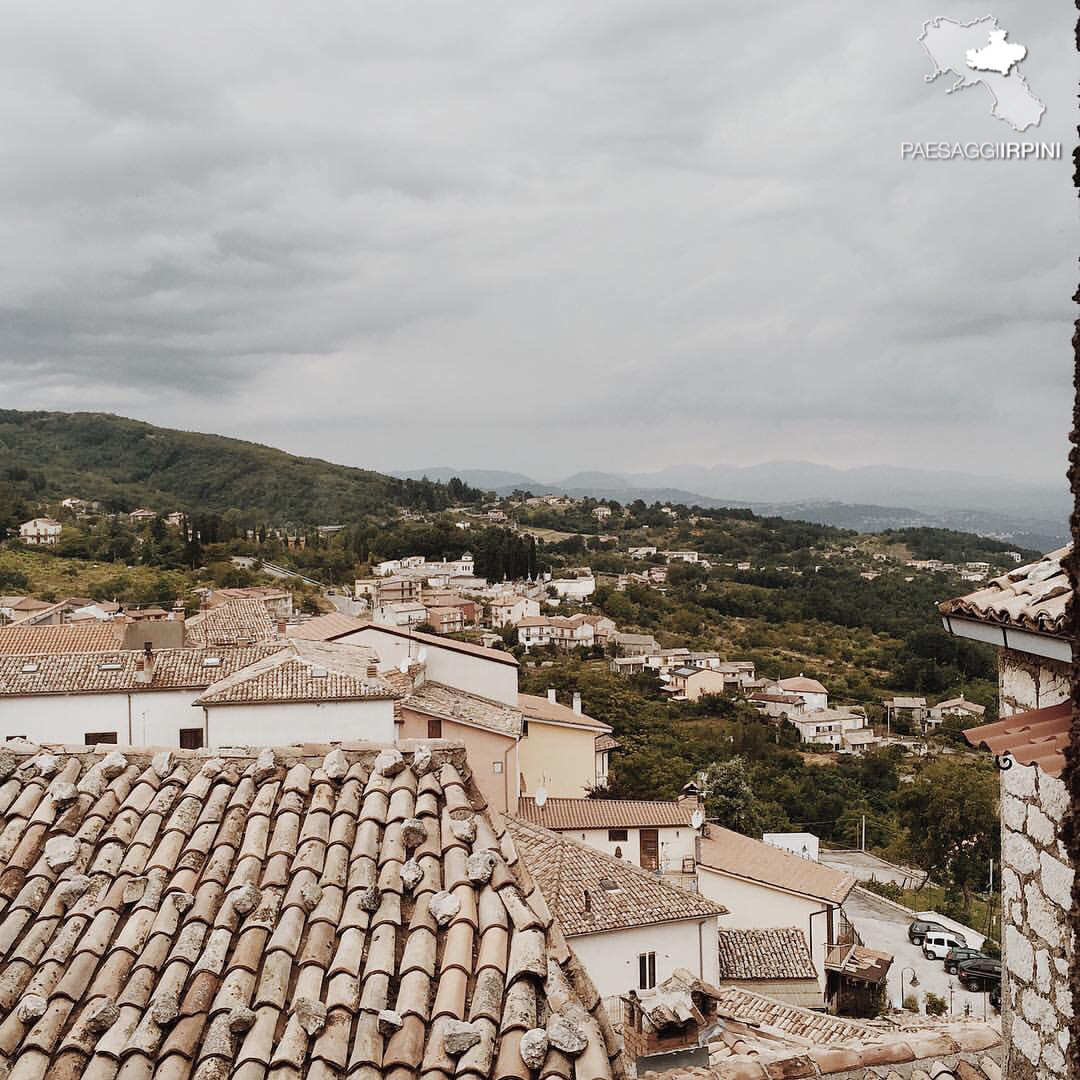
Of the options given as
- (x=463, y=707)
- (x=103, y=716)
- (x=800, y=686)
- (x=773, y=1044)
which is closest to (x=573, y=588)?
(x=800, y=686)

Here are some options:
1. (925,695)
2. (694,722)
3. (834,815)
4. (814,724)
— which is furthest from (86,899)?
(925,695)

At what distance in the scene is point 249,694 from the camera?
72.6ft

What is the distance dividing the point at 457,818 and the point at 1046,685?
266cm

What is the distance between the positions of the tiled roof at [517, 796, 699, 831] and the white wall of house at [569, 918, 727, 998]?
7.66 m

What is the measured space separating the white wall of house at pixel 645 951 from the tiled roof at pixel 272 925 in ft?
46.5

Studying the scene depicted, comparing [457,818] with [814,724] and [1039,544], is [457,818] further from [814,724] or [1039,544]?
[1039,544]

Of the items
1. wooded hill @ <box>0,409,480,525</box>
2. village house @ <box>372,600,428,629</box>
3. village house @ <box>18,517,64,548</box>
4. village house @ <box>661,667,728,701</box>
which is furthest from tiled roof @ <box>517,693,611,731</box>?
wooded hill @ <box>0,409,480,525</box>

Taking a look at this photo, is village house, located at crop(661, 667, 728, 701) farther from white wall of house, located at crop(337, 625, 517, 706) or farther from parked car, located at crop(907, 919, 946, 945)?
white wall of house, located at crop(337, 625, 517, 706)

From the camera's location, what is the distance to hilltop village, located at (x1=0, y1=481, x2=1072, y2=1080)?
3727 mm

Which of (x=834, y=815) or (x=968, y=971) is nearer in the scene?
(x=968, y=971)

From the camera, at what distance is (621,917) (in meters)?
19.2

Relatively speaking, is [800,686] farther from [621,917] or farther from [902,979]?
[621,917]

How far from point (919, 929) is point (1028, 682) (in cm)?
3293

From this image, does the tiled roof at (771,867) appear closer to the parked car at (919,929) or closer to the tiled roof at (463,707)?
the parked car at (919,929)
